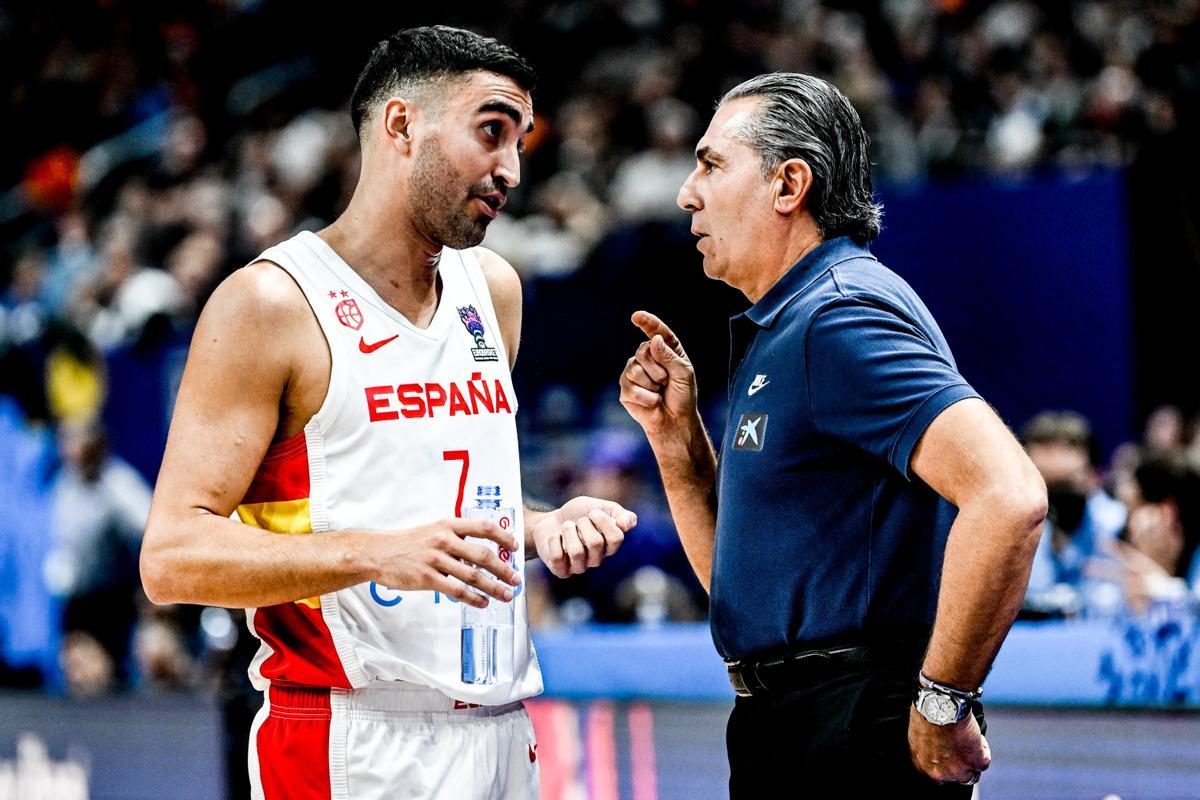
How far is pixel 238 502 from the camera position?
2.75 m

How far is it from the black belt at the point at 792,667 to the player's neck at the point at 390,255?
3.13 feet

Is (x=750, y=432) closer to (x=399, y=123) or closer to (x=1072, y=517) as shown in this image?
(x=399, y=123)

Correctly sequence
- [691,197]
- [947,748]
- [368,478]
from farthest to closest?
1. [691,197]
2. [368,478]
3. [947,748]

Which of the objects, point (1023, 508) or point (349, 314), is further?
point (349, 314)

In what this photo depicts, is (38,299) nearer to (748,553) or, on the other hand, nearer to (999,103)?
(999,103)

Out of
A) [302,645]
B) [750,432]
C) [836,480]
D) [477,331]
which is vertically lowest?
[302,645]

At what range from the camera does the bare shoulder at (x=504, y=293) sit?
132 inches

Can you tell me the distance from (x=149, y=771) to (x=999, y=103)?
649 cm

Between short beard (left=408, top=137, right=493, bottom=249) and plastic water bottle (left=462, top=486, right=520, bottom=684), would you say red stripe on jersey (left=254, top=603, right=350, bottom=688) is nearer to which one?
plastic water bottle (left=462, top=486, right=520, bottom=684)

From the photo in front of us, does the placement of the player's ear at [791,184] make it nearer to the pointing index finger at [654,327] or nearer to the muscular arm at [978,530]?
the pointing index finger at [654,327]

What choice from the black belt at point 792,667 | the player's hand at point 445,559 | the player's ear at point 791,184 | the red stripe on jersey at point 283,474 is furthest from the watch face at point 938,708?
the red stripe on jersey at point 283,474

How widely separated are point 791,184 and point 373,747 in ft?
4.51

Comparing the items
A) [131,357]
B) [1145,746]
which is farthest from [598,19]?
[1145,746]

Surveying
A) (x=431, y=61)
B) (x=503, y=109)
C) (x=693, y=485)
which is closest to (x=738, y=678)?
(x=693, y=485)
